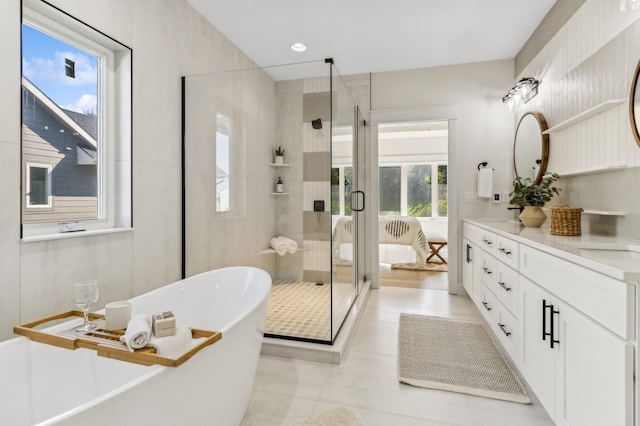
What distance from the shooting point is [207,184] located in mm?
2492

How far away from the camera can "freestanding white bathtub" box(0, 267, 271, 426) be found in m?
0.90

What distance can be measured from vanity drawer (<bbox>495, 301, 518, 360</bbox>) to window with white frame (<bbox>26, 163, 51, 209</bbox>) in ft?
8.53

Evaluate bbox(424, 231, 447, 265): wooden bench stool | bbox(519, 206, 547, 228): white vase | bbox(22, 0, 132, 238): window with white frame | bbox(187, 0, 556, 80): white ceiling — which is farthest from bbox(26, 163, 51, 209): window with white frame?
bbox(424, 231, 447, 265): wooden bench stool

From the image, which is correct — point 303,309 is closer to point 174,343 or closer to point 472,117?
point 174,343

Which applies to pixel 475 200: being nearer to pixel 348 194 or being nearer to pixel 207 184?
pixel 348 194

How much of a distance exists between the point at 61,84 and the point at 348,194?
2114 mm

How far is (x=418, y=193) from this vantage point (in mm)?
7129

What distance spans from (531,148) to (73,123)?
3573mm

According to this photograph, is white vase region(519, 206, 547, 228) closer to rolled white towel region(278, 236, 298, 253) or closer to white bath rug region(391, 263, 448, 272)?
rolled white towel region(278, 236, 298, 253)

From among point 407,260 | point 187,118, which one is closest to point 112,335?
point 187,118

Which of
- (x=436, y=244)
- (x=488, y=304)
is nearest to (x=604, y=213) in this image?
(x=488, y=304)

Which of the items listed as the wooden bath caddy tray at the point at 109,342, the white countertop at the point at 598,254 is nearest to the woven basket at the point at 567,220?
the white countertop at the point at 598,254

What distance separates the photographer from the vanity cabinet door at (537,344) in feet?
4.72

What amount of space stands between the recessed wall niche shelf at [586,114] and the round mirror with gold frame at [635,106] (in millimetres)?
Answer: 84
